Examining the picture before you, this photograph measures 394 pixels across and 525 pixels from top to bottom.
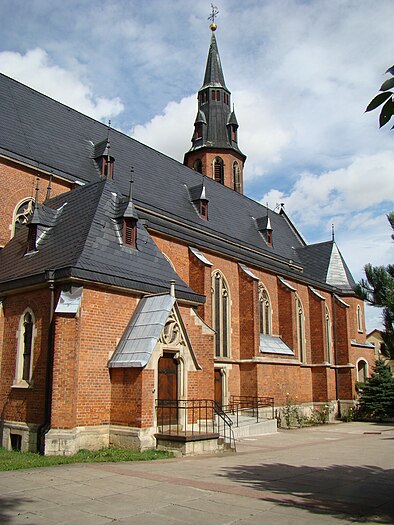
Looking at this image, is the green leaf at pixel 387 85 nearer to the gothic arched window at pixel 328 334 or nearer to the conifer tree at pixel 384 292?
the conifer tree at pixel 384 292

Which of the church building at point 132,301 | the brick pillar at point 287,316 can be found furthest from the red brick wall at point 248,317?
the brick pillar at point 287,316

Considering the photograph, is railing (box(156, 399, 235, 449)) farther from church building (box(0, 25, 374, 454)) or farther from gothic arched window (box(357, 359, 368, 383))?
gothic arched window (box(357, 359, 368, 383))

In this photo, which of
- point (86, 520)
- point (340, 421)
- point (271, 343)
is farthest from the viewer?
point (340, 421)

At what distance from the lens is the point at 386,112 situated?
425 cm

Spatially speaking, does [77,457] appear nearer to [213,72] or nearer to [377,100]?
[377,100]

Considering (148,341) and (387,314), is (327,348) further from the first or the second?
(387,314)

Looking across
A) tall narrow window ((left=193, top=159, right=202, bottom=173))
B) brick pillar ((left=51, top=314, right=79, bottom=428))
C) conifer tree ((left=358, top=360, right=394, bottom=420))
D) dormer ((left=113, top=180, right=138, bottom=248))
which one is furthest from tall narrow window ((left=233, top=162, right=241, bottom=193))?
brick pillar ((left=51, top=314, right=79, bottom=428))

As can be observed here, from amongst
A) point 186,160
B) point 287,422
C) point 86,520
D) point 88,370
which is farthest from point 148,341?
point 186,160

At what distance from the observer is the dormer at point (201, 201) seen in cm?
2884

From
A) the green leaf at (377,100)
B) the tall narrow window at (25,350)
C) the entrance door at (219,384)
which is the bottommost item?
the entrance door at (219,384)

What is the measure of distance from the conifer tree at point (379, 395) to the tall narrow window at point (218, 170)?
17.7 metres

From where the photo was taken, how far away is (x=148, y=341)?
1427 cm

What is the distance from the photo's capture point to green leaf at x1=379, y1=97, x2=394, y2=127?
13.9 ft

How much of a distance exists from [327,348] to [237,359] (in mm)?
9534
